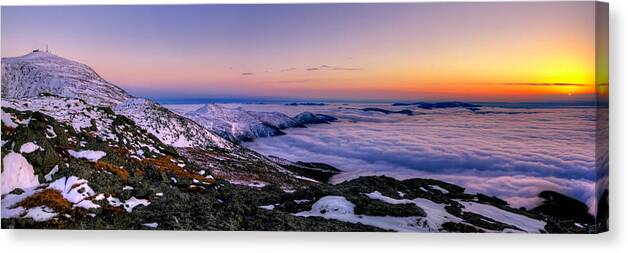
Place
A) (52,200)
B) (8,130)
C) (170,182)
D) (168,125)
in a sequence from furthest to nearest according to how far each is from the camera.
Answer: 1. (168,125)
2. (170,182)
3. (8,130)
4. (52,200)

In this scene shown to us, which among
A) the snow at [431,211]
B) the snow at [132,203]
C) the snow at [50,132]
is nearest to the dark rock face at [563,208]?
the snow at [431,211]

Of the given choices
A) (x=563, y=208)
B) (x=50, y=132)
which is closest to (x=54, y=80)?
(x=50, y=132)

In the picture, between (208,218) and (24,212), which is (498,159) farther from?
(24,212)

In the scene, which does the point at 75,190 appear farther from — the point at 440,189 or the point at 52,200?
the point at 440,189

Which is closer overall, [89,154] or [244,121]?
[89,154]

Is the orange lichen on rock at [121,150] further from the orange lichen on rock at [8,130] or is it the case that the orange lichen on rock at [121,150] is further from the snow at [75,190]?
the orange lichen on rock at [8,130]

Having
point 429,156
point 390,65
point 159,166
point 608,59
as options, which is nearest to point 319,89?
point 390,65

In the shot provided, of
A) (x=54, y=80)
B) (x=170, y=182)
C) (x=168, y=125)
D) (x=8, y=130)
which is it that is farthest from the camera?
(x=168, y=125)
